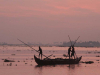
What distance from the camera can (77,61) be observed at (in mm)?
37906

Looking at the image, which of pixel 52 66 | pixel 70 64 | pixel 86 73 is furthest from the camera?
pixel 70 64

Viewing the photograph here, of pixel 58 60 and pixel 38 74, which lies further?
pixel 58 60

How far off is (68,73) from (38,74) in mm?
3118

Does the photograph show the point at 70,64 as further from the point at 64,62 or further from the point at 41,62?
the point at 41,62

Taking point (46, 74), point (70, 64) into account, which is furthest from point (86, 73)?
point (70, 64)

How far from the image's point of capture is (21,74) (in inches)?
1022

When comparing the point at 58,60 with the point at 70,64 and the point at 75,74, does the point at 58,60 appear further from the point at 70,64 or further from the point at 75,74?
the point at 75,74

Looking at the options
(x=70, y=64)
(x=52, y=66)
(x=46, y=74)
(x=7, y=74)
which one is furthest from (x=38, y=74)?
(x=70, y=64)

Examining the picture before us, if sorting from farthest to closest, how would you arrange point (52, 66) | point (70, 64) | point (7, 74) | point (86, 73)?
point (70, 64)
point (52, 66)
point (86, 73)
point (7, 74)

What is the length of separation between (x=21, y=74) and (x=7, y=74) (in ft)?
4.25

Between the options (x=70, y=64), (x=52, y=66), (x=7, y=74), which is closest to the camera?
(x=7, y=74)

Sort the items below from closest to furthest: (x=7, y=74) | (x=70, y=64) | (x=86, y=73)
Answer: (x=7, y=74), (x=86, y=73), (x=70, y=64)

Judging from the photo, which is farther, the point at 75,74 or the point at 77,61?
the point at 77,61

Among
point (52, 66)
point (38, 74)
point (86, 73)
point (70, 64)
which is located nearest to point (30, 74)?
point (38, 74)
